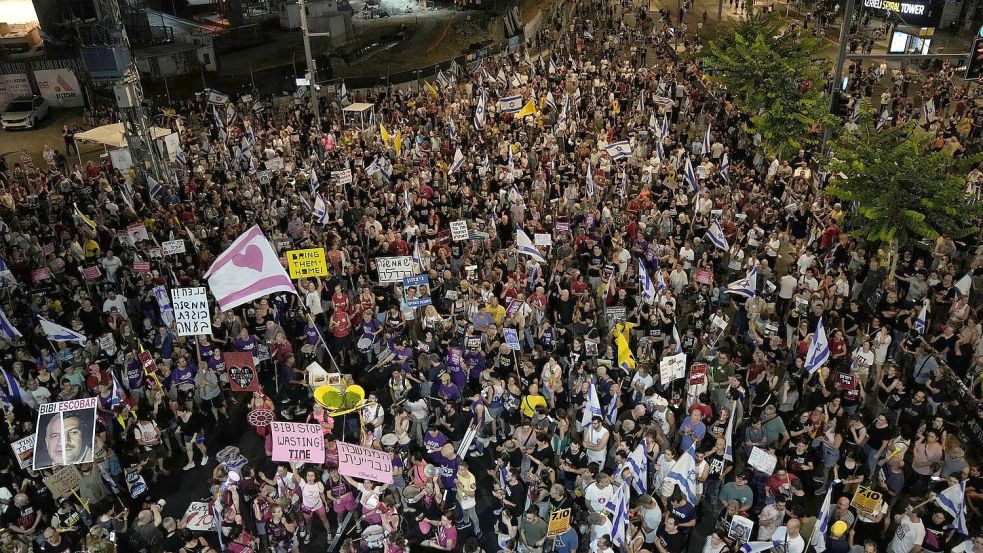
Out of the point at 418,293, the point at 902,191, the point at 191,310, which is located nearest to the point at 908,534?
the point at 902,191

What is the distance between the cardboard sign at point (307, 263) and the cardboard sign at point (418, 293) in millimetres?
1737

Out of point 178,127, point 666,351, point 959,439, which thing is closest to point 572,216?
point 666,351

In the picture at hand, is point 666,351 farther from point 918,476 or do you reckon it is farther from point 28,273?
point 28,273

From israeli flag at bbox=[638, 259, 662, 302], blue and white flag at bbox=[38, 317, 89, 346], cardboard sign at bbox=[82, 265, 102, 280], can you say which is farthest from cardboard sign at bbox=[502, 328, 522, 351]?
cardboard sign at bbox=[82, 265, 102, 280]

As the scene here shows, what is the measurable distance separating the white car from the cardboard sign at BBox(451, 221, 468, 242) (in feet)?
89.5

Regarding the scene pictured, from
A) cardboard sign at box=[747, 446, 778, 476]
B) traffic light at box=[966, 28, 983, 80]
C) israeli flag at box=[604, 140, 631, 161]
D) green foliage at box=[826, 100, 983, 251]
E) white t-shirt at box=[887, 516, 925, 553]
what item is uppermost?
traffic light at box=[966, 28, 983, 80]

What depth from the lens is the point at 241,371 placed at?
44.3ft

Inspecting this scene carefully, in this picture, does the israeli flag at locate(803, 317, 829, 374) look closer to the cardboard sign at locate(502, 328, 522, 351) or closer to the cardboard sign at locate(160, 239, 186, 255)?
the cardboard sign at locate(502, 328, 522, 351)

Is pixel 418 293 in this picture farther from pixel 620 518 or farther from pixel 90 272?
pixel 90 272

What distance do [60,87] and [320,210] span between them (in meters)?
25.5

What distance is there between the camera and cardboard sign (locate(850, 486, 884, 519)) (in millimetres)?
9859

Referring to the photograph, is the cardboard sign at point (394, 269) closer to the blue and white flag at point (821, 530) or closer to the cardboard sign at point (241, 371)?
the cardboard sign at point (241, 371)

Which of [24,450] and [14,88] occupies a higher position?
[24,450]

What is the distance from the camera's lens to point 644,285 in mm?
14789
